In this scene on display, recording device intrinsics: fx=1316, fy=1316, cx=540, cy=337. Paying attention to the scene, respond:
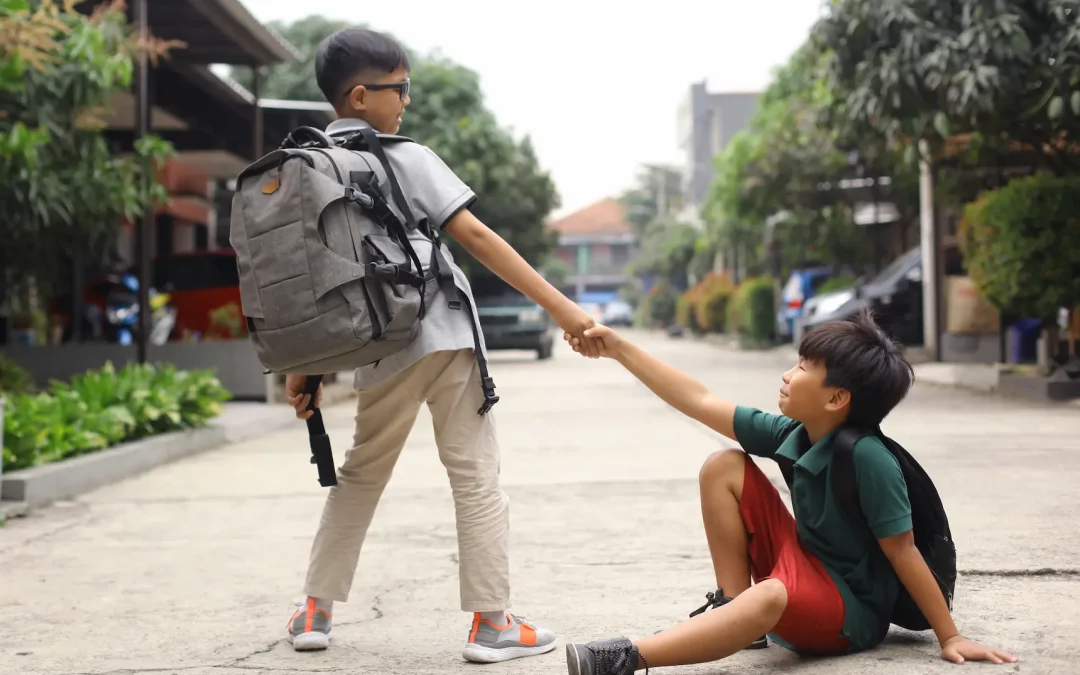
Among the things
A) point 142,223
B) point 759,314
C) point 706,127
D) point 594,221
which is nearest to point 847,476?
point 142,223

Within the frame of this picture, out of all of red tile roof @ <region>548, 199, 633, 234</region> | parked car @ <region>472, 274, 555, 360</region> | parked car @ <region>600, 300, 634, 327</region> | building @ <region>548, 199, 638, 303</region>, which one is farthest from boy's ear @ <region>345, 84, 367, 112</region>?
red tile roof @ <region>548, 199, 633, 234</region>

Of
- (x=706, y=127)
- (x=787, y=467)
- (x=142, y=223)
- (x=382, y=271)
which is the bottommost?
(x=787, y=467)

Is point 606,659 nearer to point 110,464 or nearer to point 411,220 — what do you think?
point 411,220

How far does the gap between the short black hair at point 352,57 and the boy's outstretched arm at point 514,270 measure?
1.52 ft

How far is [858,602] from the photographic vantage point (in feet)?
10.6

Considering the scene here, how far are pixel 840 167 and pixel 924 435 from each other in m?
16.3

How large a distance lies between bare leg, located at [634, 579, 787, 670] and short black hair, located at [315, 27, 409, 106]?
1642 mm

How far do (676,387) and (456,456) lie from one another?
620 millimetres

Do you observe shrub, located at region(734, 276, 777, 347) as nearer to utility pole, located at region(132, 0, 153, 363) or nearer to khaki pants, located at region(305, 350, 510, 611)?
utility pole, located at region(132, 0, 153, 363)

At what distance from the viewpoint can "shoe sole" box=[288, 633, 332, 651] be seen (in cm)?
365

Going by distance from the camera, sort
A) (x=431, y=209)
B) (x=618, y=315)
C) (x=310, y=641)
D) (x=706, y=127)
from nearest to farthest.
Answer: (x=431, y=209) → (x=310, y=641) → (x=618, y=315) → (x=706, y=127)

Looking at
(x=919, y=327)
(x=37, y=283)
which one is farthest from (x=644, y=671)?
(x=919, y=327)

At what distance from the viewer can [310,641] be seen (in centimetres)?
365

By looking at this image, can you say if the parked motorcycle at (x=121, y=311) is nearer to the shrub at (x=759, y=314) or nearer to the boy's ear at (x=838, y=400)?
the boy's ear at (x=838, y=400)
